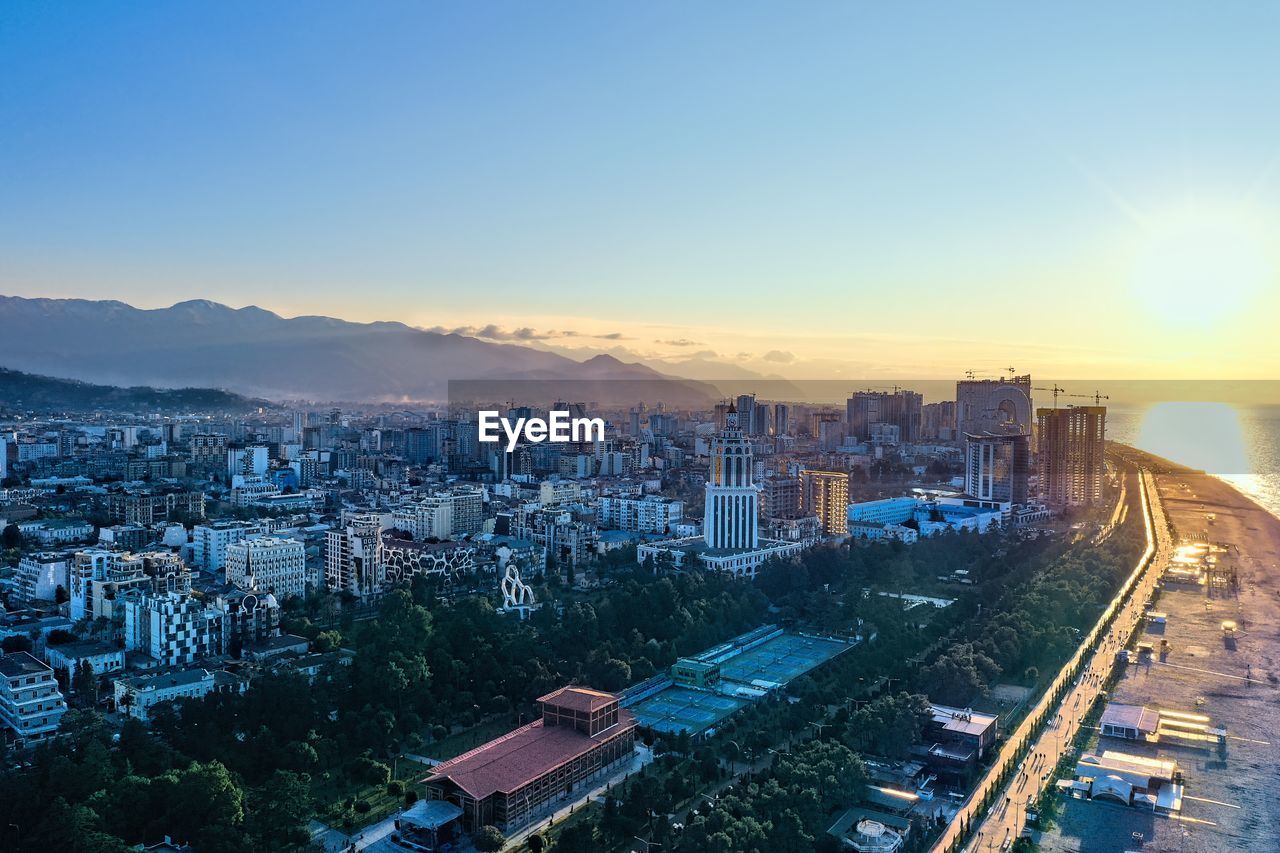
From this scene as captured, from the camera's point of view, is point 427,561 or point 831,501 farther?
point 831,501

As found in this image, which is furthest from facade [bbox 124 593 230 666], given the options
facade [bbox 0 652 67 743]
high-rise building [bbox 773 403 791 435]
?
high-rise building [bbox 773 403 791 435]

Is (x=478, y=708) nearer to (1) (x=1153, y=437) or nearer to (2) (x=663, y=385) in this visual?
(1) (x=1153, y=437)

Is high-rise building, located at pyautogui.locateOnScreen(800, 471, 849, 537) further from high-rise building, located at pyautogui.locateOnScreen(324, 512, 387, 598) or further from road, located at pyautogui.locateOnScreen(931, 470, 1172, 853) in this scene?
high-rise building, located at pyautogui.locateOnScreen(324, 512, 387, 598)

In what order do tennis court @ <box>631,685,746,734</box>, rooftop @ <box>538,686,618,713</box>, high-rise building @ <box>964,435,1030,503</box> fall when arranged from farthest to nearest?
1. high-rise building @ <box>964,435,1030,503</box>
2. tennis court @ <box>631,685,746,734</box>
3. rooftop @ <box>538,686,618,713</box>

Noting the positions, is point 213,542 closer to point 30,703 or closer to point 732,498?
point 30,703

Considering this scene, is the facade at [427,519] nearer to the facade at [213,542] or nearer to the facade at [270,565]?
the facade at [213,542]

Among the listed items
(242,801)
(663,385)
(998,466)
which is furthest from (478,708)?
(663,385)

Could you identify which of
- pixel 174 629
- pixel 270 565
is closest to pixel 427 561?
pixel 270 565
